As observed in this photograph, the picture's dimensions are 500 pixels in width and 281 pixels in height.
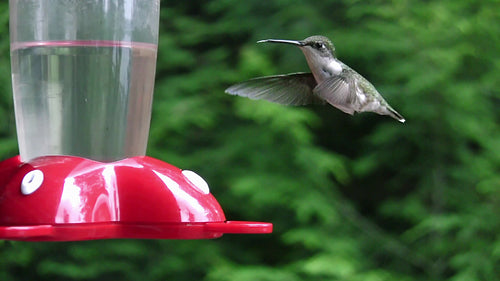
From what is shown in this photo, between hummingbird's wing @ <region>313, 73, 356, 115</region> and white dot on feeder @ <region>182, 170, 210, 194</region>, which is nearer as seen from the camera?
white dot on feeder @ <region>182, 170, 210, 194</region>

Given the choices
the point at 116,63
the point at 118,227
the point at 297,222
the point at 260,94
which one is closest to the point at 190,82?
the point at 297,222

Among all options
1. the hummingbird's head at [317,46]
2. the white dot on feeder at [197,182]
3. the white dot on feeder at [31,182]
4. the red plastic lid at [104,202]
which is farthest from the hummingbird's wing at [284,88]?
the white dot on feeder at [31,182]

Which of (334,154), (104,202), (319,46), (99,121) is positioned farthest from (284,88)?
(334,154)

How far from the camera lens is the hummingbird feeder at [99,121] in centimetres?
161

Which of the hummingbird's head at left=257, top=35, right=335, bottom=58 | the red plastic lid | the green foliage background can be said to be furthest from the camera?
the green foliage background

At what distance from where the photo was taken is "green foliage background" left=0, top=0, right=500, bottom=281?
12.7ft

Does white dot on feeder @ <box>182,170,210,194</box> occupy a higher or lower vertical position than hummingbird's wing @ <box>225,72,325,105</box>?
lower

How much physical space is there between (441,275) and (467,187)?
51cm

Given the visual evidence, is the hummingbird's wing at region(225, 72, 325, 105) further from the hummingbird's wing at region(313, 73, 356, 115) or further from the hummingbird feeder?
the hummingbird feeder

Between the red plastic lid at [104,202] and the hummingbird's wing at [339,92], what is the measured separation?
48 cm

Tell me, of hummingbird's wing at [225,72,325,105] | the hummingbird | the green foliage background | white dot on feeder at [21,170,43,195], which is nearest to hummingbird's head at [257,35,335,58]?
the hummingbird

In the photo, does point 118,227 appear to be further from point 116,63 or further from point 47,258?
point 47,258

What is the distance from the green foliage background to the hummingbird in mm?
1391

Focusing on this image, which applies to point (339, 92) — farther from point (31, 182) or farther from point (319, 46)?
point (31, 182)
